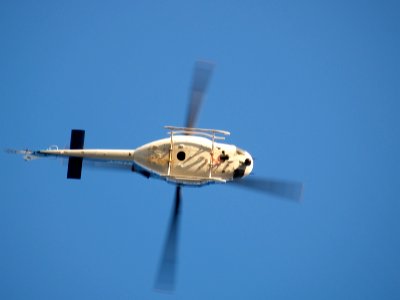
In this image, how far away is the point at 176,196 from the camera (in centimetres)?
2019

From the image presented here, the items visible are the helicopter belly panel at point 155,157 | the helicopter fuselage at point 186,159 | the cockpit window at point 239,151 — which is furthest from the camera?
the cockpit window at point 239,151

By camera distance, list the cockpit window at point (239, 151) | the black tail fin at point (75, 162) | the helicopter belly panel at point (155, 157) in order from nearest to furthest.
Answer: the helicopter belly panel at point (155, 157)
the cockpit window at point (239, 151)
the black tail fin at point (75, 162)

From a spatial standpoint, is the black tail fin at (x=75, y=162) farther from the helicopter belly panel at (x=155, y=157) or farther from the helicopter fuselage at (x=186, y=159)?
the helicopter belly panel at (x=155, y=157)

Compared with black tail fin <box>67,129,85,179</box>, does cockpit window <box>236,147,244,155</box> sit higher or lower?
higher

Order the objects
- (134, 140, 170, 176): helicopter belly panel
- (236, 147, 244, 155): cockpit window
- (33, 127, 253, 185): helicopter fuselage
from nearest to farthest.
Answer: (33, 127, 253, 185): helicopter fuselage → (134, 140, 170, 176): helicopter belly panel → (236, 147, 244, 155): cockpit window

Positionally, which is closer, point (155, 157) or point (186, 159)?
point (186, 159)

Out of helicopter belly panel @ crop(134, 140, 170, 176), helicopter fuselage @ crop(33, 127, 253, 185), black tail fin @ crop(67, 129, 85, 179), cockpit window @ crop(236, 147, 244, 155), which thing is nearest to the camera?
helicopter fuselage @ crop(33, 127, 253, 185)

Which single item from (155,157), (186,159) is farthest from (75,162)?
(186,159)

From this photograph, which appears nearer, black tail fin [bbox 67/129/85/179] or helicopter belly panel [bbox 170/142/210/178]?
helicopter belly panel [bbox 170/142/210/178]

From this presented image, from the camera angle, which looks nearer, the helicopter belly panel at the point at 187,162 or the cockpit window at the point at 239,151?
the helicopter belly panel at the point at 187,162

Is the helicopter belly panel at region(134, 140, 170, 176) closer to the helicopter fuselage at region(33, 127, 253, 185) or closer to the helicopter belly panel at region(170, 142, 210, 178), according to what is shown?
the helicopter fuselage at region(33, 127, 253, 185)

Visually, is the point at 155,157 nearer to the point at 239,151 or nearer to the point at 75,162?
the point at 239,151

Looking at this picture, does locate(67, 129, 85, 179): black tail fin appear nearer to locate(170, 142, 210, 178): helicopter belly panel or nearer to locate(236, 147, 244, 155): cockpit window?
locate(170, 142, 210, 178): helicopter belly panel

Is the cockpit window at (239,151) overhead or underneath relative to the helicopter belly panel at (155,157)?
overhead
